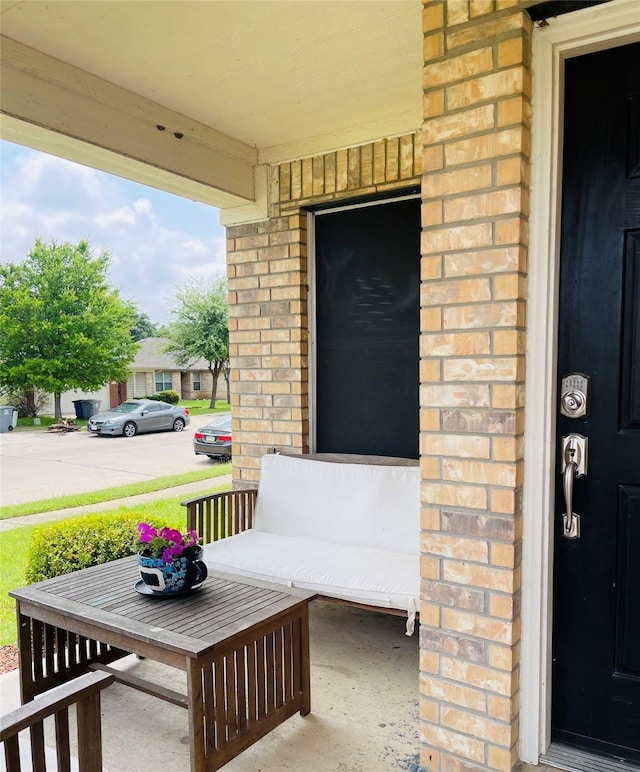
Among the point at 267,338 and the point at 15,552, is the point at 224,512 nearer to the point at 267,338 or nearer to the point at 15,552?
the point at 267,338

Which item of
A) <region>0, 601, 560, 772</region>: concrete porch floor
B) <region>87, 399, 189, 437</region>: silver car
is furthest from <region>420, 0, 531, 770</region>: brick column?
<region>87, 399, 189, 437</region>: silver car

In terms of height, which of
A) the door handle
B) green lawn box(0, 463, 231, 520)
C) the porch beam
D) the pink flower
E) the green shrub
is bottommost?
green lawn box(0, 463, 231, 520)

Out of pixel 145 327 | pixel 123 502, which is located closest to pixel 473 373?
pixel 123 502

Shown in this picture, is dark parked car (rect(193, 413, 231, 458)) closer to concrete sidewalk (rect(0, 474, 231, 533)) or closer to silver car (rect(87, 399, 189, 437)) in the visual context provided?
concrete sidewalk (rect(0, 474, 231, 533))

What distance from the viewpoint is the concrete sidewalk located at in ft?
21.6

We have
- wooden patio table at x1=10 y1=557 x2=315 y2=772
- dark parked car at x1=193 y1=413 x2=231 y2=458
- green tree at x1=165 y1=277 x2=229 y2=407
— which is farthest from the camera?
green tree at x1=165 y1=277 x2=229 y2=407

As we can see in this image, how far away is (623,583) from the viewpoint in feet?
5.40

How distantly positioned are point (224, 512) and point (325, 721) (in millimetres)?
1481

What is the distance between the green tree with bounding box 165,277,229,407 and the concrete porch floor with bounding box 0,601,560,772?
19.7 metres

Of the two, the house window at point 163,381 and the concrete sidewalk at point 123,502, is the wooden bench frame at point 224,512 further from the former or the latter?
the house window at point 163,381

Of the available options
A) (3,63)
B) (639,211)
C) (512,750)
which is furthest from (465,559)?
(3,63)

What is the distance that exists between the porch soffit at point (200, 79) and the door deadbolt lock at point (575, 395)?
151cm

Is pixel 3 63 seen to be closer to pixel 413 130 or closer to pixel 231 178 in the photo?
pixel 231 178

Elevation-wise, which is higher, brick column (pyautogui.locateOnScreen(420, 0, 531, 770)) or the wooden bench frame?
brick column (pyautogui.locateOnScreen(420, 0, 531, 770))
